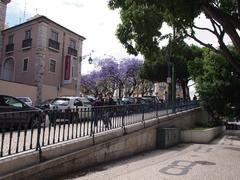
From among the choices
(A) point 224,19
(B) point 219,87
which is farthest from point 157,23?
(B) point 219,87

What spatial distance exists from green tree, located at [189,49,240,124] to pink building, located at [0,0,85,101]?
610 inches

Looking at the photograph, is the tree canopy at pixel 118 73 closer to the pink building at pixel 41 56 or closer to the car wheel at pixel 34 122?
the pink building at pixel 41 56

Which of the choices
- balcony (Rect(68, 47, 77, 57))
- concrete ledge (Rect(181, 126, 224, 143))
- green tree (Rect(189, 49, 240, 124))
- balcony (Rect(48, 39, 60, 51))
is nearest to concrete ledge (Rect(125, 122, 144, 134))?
concrete ledge (Rect(181, 126, 224, 143))

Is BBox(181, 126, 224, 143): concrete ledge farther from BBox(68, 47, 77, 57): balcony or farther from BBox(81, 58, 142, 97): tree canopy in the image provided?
BBox(81, 58, 142, 97): tree canopy

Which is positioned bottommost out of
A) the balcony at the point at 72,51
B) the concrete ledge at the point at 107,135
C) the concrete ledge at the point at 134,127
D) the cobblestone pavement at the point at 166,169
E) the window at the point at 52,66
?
the cobblestone pavement at the point at 166,169

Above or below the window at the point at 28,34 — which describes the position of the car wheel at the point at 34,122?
below

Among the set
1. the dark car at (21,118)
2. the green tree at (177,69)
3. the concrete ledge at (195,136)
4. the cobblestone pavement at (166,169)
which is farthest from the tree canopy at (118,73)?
the dark car at (21,118)

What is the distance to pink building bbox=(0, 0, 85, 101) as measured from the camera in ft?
107

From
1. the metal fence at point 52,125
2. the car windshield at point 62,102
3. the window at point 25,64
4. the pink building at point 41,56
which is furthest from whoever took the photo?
the window at point 25,64

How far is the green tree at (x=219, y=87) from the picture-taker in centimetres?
2514

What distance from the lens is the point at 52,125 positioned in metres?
8.41

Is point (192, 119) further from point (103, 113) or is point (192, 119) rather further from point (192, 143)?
point (103, 113)

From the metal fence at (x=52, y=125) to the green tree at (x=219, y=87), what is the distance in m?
14.5

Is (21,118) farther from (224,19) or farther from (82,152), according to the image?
(224,19)
